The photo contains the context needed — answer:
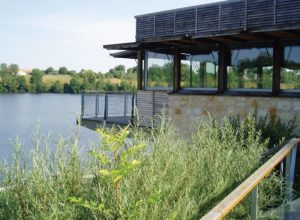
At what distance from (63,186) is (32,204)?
29cm

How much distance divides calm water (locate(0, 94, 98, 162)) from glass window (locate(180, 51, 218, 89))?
3.52m

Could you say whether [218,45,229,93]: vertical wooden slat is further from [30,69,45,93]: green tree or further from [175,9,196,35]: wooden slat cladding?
[30,69,45,93]: green tree

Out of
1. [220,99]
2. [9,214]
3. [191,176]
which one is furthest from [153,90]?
[9,214]

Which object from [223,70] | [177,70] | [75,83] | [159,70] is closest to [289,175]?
[223,70]

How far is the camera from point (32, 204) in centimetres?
263

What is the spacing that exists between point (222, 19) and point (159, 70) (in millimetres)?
2796

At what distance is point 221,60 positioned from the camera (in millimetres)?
11438

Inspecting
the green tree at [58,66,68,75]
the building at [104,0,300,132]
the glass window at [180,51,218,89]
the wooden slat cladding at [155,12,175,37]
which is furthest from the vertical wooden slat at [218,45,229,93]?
the green tree at [58,66,68,75]

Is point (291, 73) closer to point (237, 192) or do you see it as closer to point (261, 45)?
point (261, 45)

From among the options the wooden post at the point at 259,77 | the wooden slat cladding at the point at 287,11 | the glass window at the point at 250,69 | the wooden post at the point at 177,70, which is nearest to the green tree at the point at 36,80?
the wooden post at the point at 177,70

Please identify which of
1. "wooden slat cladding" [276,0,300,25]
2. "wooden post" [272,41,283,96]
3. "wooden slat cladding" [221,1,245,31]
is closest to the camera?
"wooden slat cladding" [276,0,300,25]

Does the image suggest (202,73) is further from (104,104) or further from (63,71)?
(63,71)

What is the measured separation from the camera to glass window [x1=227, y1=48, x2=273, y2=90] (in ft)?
34.5

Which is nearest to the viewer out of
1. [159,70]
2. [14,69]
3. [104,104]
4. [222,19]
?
[222,19]
